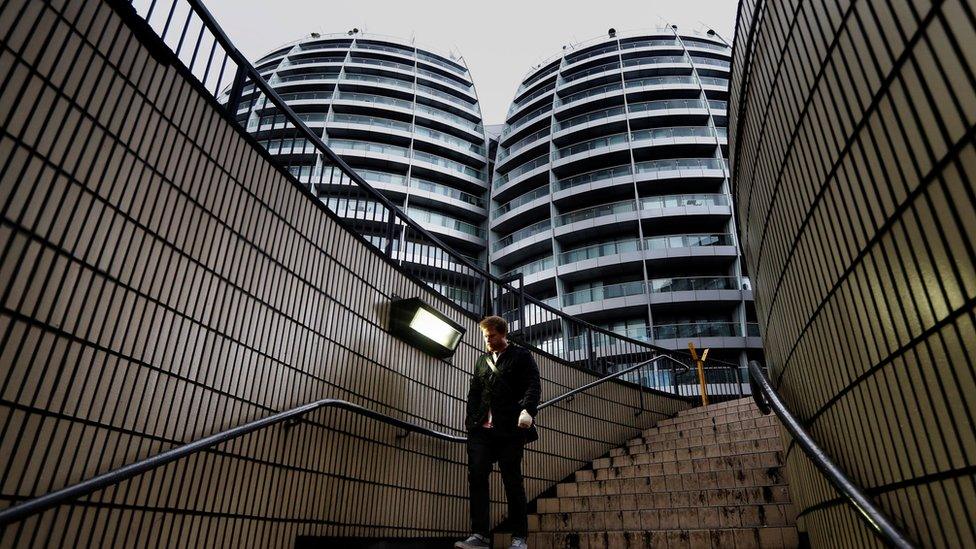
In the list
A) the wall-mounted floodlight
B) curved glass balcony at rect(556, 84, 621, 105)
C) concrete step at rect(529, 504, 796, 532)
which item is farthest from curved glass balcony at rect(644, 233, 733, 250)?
the wall-mounted floodlight

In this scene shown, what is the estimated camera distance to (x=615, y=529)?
536 centimetres

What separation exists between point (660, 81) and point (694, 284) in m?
17.7

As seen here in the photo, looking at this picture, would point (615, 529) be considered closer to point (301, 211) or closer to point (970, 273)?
point (301, 211)

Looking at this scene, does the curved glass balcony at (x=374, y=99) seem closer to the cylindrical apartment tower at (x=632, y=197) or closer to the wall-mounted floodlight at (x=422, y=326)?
the cylindrical apartment tower at (x=632, y=197)

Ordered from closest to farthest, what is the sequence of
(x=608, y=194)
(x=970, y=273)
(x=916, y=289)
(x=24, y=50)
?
(x=970, y=273), (x=916, y=289), (x=24, y=50), (x=608, y=194)

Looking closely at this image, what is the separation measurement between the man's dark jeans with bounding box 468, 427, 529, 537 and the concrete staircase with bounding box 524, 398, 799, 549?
1161 millimetres

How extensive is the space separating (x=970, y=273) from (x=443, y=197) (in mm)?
38985

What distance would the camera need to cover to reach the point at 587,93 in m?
41.8

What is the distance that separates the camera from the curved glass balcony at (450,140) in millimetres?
42403

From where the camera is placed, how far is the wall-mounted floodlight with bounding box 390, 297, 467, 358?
5391mm

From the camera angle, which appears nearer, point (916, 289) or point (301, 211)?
point (916, 289)

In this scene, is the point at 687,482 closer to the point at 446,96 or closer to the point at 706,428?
the point at 706,428

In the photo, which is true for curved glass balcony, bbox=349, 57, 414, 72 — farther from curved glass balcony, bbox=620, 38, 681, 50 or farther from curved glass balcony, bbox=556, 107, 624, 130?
curved glass balcony, bbox=620, 38, 681, 50

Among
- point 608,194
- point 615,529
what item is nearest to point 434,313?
point 615,529
